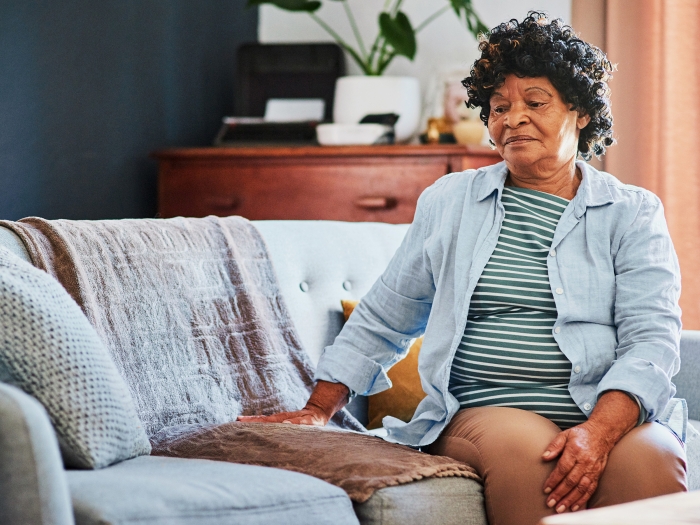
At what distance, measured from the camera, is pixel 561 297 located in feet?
5.15

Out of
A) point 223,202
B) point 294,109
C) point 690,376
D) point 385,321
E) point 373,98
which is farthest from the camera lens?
point 294,109

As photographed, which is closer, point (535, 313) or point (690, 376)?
point (535, 313)

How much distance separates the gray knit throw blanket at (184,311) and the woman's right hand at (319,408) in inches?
3.9

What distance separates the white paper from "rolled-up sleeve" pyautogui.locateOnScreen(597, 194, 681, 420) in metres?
1.81

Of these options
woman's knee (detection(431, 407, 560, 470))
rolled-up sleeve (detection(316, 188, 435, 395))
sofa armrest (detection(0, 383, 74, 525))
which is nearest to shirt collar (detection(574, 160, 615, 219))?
rolled-up sleeve (detection(316, 188, 435, 395))

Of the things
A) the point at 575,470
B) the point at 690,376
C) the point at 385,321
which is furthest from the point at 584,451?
the point at 690,376

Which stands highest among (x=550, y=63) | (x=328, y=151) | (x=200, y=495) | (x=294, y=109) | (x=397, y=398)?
(x=550, y=63)

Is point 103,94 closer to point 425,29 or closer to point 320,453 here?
point 425,29

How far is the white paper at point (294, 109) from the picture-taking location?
3.29 metres

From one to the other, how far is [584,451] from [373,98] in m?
1.95

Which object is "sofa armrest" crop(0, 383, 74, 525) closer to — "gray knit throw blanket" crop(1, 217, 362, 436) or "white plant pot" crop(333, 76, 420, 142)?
"gray knit throw blanket" crop(1, 217, 362, 436)

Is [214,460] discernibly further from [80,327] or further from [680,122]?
[680,122]

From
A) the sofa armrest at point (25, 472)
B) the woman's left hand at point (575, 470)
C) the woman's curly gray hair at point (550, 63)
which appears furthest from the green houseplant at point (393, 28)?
the sofa armrest at point (25, 472)

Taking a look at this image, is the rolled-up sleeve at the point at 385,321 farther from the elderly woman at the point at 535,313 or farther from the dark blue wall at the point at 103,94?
the dark blue wall at the point at 103,94
